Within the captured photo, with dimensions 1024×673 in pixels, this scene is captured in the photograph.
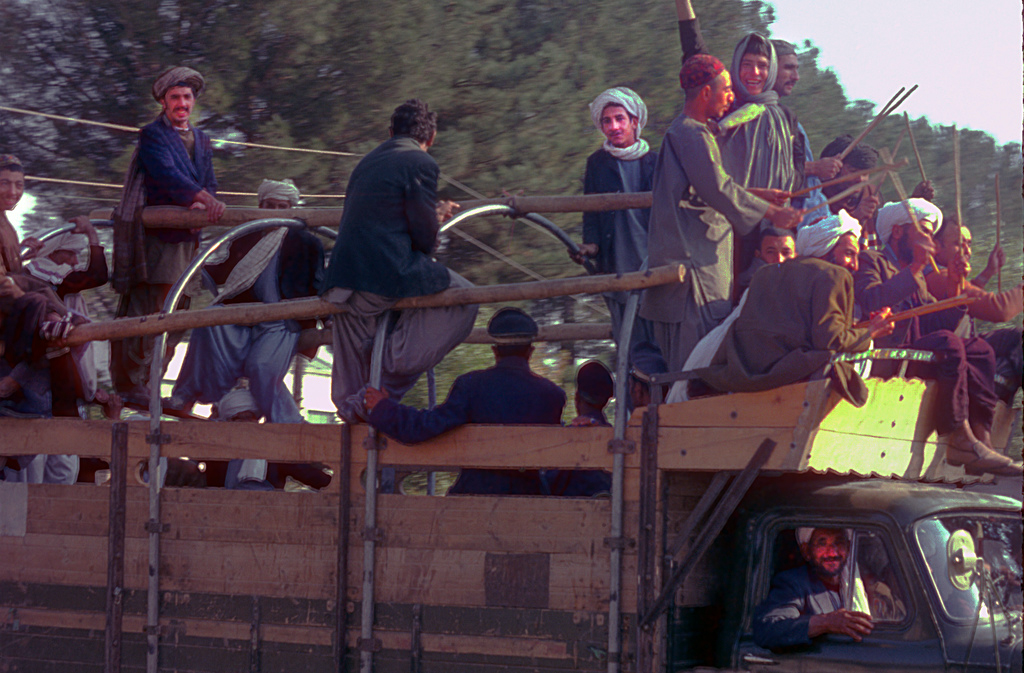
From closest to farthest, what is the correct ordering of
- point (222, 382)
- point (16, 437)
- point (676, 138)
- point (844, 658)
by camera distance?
point (844, 658) → point (676, 138) → point (16, 437) → point (222, 382)

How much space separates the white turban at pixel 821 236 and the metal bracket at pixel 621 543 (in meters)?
1.45

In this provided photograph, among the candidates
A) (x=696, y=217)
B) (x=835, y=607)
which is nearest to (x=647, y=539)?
(x=835, y=607)

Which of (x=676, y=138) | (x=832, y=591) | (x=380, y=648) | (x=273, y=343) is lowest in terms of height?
(x=380, y=648)

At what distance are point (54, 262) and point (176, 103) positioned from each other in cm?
125

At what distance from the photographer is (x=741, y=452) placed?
454 centimetres

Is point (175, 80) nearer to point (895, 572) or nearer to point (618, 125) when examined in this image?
point (618, 125)

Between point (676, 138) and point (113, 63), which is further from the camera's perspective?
point (113, 63)

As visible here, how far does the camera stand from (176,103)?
7.17 m

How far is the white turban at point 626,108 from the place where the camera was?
6.56 meters

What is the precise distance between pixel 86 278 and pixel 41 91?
575 cm

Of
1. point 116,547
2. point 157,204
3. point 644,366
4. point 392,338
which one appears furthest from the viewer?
point 157,204

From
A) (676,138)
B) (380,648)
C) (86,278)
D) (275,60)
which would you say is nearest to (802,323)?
(676,138)

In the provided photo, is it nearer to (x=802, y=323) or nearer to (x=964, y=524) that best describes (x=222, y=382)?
(x=802, y=323)

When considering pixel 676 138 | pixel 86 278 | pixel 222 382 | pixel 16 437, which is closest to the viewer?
pixel 676 138
